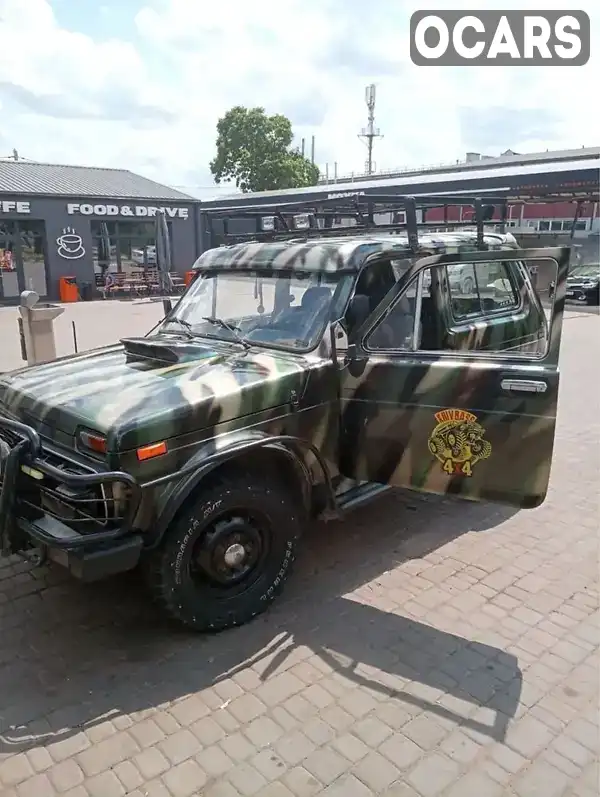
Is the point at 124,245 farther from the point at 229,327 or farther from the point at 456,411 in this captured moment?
the point at 456,411

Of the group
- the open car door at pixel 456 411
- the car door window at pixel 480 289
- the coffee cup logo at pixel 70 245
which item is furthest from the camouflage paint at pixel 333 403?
the coffee cup logo at pixel 70 245

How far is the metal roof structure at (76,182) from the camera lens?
21.8 meters

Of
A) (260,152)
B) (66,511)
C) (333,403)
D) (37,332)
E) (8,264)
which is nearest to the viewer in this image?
(66,511)

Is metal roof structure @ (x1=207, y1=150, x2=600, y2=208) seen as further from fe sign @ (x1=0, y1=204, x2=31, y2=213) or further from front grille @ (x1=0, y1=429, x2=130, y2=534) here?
front grille @ (x1=0, y1=429, x2=130, y2=534)

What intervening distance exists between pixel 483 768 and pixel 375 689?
2.07 feet

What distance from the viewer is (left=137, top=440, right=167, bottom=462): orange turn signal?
307 cm

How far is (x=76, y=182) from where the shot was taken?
942 inches

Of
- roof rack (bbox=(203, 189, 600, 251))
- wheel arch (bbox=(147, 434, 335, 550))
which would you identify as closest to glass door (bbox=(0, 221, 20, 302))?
roof rack (bbox=(203, 189, 600, 251))

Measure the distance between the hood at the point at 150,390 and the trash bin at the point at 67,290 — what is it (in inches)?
752

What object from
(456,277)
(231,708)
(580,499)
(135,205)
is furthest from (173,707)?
(135,205)

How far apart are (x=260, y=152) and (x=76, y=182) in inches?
896

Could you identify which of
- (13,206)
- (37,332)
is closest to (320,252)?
(37,332)

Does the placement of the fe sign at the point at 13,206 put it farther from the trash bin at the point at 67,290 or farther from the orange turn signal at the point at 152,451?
the orange turn signal at the point at 152,451

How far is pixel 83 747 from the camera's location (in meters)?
2.76
